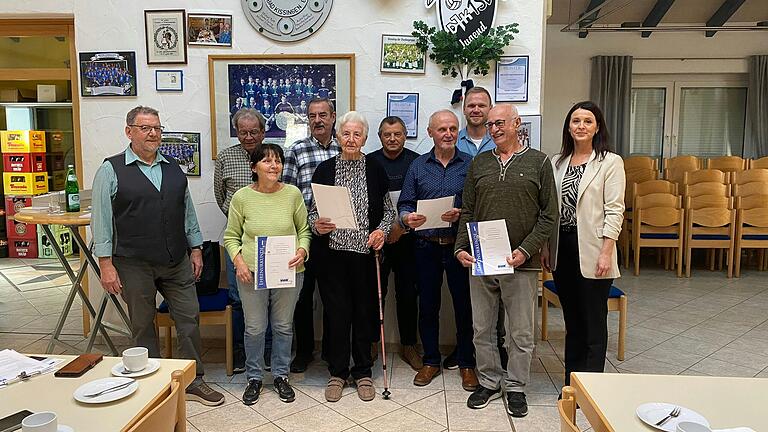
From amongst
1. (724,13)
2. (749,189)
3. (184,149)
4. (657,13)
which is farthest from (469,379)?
(724,13)

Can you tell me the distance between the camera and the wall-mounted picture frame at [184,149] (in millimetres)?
3859

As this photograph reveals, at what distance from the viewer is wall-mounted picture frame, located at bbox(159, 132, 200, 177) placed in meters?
3.86

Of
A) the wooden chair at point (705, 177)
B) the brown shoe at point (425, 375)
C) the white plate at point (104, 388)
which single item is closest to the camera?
the white plate at point (104, 388)

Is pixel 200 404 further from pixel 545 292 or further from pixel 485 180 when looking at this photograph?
pixel 545 292

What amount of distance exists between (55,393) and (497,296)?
2.13 meters

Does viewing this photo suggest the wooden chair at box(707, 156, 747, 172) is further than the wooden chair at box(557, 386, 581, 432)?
Yes

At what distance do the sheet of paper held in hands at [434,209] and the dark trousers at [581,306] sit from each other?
62cm

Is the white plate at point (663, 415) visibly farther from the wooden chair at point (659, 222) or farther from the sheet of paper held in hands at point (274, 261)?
the wooden chair at point (659, 222)

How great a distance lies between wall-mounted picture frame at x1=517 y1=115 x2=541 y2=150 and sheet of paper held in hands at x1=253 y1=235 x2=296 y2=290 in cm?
170

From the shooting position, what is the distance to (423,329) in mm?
3416

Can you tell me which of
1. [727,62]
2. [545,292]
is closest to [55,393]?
[545,292]

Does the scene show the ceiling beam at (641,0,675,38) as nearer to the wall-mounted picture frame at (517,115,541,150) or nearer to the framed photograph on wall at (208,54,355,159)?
the wall-mounted picture frame at (517,115,541,150)

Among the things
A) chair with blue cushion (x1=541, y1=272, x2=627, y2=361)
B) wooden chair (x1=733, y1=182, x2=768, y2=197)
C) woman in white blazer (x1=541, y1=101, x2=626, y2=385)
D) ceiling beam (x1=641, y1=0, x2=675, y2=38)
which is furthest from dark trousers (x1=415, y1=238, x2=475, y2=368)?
ceiling beam (x1=641, y1=0, x2=675, y2=38)

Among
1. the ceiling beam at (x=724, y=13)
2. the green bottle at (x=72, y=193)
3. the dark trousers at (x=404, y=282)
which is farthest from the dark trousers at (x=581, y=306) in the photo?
the ceiling beam at (x=724, y=13)
